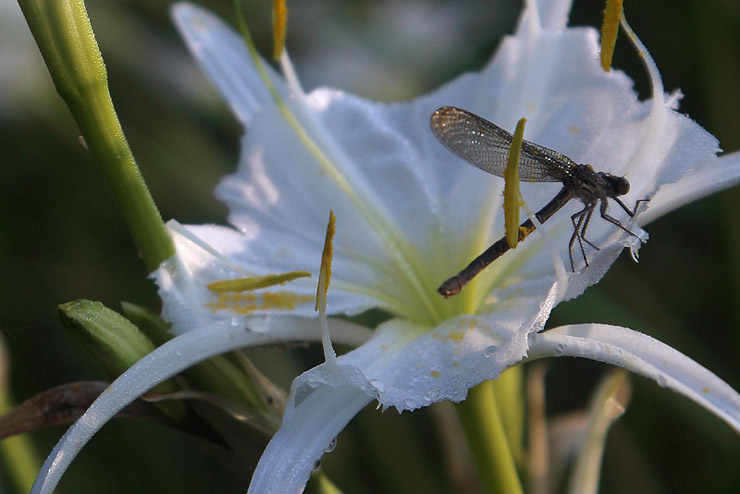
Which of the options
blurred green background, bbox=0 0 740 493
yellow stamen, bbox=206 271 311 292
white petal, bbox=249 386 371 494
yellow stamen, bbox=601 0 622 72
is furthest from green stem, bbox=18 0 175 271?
blurred green background, bbox=0 0 740 493

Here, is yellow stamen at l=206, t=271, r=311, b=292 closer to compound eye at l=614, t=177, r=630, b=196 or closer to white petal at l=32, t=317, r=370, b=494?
white petal at l=32, t=317, r=370, b=494

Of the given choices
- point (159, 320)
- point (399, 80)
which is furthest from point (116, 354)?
point (399, 80)

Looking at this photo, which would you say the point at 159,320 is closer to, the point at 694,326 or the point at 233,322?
the point at 233,322

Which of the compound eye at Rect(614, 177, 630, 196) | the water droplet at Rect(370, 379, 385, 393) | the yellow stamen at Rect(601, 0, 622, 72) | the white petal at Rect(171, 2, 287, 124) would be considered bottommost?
the water droplet at Rect(370, 379, 385, 393)

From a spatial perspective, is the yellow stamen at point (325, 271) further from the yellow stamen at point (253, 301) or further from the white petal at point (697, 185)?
the white petal at point (697, 185)

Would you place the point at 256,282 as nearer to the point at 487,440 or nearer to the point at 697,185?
the point at 487,440
